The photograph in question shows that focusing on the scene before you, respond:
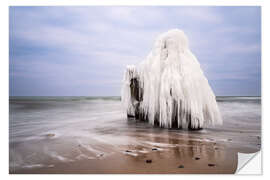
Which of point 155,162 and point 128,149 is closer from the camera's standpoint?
point 155,162

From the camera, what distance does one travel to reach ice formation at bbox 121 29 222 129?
3.65 m

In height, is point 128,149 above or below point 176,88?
below

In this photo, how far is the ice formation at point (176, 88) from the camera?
3.65m

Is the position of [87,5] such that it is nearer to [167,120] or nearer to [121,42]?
[121,42]

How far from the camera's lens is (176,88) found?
12.0ft

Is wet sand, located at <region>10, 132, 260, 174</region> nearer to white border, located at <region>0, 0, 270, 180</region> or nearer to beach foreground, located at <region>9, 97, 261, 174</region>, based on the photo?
beach foreground, located at <region>9, 97, 261, 174</region>

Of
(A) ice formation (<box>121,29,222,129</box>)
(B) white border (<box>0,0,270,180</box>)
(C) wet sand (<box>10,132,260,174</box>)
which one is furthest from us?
(A) ice formation (<box>121,29,222,129</box>)

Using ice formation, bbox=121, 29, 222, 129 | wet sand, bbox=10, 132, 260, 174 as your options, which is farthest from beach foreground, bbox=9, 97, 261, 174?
ice formation, bbox=121, 29, 222, 129
